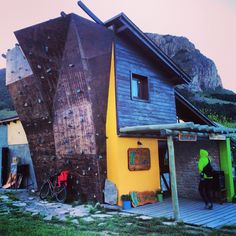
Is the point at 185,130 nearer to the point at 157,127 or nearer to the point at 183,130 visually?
the point at 183,130

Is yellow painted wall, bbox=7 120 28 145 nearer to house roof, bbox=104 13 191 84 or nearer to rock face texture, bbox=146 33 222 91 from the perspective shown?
house roof, bbox=104 13 191 84

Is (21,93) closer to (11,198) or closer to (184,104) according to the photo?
(11,198)

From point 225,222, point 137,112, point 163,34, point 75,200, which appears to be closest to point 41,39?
point 137,112

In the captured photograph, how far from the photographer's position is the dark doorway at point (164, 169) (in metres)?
11.2

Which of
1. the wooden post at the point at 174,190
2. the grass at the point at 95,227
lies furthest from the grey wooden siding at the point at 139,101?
the grass at the point at 95,227

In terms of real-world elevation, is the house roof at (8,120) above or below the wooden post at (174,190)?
above

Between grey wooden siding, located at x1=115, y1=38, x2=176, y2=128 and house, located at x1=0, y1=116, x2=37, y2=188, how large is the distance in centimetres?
674

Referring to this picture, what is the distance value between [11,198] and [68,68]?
5764 mm

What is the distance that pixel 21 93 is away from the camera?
11.7m

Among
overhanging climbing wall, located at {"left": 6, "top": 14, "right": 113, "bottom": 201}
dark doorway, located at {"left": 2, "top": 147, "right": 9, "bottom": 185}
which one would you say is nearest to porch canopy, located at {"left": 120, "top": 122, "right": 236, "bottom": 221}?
→ overhanging climbing wall, located at {"left": 6, "top": 14, "right": 113, "bottom": 201}

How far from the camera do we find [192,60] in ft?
211

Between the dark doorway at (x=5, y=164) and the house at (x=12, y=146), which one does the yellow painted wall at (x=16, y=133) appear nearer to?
the house at (x=12, y=146)

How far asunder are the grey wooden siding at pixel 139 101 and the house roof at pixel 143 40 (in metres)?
0.37

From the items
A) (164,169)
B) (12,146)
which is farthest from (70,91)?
(12,146)
